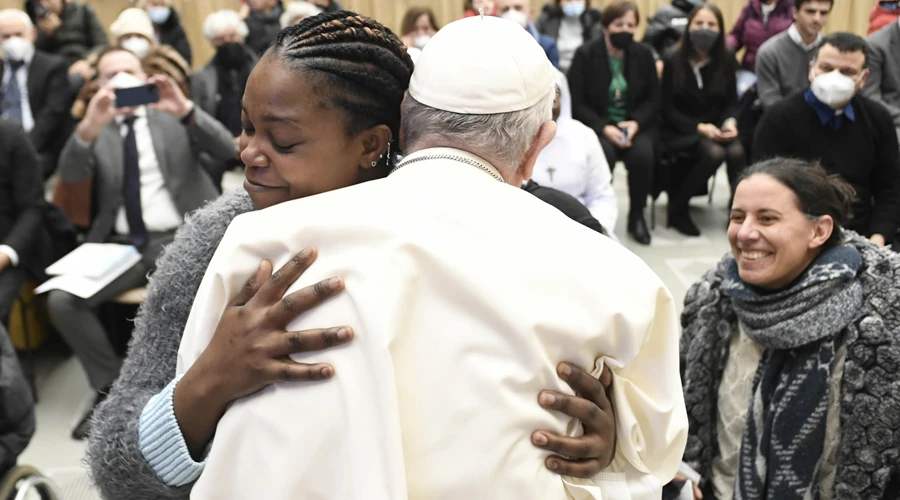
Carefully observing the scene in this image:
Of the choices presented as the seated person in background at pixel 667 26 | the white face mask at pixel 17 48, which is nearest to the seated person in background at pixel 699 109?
the seated person in background at pixel 667 26

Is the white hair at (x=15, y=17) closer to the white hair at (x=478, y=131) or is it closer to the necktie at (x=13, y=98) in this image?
the necktie at (x=13, y=98)

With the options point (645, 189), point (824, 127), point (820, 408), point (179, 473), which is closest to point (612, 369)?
point (179, 473)

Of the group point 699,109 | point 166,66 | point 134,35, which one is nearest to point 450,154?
point 166,66

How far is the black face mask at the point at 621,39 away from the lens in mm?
5934

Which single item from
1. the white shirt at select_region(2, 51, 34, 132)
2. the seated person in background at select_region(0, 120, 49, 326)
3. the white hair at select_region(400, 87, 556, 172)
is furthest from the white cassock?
the white shirt at select_region(2, 51, 34, 132)

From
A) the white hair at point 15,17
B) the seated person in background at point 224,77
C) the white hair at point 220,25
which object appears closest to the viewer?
the white hair at point 15,17

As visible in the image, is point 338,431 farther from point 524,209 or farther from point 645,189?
point 645,189

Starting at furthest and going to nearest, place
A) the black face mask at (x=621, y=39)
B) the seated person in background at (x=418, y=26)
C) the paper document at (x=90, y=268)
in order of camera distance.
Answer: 1. the seated person in background at (x=418, y=26)
2. the black face mask at (x=621, y=39)
3. the paper document at (x=90, y=268)

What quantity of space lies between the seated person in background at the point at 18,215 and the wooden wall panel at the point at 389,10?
5.60m

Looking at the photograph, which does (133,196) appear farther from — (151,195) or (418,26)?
(418,26)

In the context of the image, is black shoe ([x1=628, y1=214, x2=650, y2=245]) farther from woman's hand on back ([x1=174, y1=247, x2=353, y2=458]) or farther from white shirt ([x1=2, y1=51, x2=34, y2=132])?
woman's hand on back ([x1=174, y1=247, x2=353, y2=458])

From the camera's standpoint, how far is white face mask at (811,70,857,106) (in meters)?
4.23

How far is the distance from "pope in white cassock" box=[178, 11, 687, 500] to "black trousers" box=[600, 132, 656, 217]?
4759 millimetres

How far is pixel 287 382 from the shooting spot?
1.01 m
